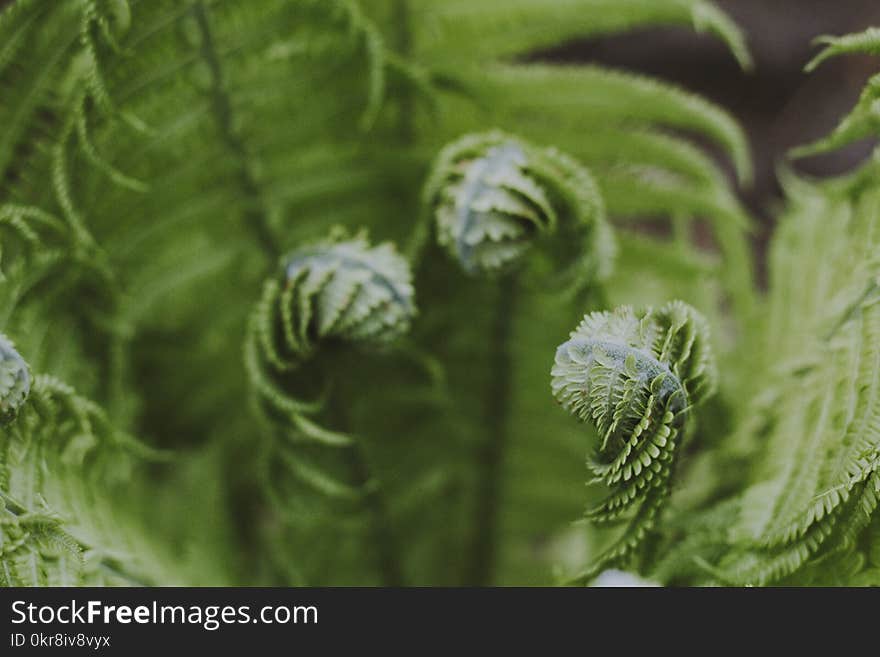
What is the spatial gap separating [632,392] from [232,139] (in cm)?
68

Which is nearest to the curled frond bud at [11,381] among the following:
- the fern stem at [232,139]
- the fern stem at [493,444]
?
the fern stem at [232,139]

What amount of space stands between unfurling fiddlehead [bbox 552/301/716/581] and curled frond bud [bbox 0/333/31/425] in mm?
482

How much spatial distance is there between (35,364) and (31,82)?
33cm

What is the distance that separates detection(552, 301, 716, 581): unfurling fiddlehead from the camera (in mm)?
765

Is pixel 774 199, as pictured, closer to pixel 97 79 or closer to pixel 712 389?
pixel 712 389

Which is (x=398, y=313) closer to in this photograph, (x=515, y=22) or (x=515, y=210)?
(x=515, y=210)

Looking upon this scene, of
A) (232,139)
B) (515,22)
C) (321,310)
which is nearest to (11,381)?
(321,310)

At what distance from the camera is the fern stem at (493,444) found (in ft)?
4.44

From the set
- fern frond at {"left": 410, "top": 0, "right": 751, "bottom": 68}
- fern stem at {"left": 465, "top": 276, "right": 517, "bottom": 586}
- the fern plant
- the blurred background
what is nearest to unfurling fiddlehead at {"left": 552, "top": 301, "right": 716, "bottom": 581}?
the fern plant

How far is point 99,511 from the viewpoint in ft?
3.43

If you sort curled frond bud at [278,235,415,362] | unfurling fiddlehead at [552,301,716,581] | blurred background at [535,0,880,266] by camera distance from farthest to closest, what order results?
blurred background at [535,0,880,266] → curled frond bud at [278,235,415,362] → unfurling fiddlehead at [552,301,716,581]

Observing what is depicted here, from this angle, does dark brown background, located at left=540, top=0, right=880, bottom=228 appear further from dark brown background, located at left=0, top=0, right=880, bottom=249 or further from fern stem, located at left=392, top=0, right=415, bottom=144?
fern stem, located at left=392, top=0, right=415, bottom=144

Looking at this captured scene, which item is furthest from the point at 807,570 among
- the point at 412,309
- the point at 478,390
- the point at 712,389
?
the point at 478,390

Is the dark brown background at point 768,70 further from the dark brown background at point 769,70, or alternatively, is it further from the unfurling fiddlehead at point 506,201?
the unfurling fiddlehead at point 506,201
